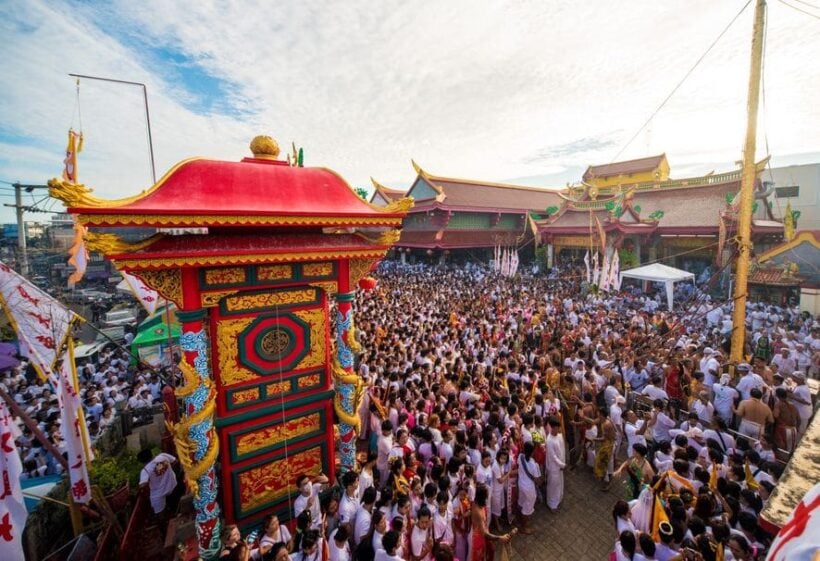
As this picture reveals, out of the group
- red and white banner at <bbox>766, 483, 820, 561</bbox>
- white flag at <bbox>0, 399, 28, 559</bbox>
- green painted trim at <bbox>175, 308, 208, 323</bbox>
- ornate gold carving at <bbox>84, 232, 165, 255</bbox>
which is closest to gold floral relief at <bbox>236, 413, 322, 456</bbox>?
green painted trim at <bbox>175, 308, 208, 323</bbox>

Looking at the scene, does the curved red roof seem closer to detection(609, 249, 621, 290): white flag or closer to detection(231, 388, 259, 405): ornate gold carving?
detection(231, 388, 259, 405): ornate gold carving

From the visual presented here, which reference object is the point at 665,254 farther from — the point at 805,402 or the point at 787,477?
the point at 787,477

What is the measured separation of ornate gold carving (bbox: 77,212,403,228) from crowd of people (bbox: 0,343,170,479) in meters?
3.40

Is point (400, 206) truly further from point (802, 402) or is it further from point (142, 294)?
point (802, 402)

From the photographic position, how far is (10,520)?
13.5 ft

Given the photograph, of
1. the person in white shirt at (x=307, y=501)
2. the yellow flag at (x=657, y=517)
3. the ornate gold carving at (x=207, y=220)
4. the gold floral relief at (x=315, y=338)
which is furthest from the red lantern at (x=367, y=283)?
the yellow flag at (x=657, y=517)

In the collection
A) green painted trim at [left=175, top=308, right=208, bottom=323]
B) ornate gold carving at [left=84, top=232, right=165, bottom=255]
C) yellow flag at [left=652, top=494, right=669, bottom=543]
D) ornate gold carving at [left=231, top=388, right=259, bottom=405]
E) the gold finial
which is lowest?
yellow flag at [left=652, top=494, right=669, bottom=543]

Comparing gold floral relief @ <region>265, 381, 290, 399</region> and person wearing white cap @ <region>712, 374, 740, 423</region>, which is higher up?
gold floral relief @ <region>265, 381, 290, 399</region>

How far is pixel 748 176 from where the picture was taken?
9.55m

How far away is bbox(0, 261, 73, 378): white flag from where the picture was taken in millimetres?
6023

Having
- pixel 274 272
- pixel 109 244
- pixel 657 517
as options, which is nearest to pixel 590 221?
pixel 657 517

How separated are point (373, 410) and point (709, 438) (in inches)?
246

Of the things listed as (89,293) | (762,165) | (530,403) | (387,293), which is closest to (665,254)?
(762,165)

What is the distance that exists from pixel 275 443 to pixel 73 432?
3204mm
